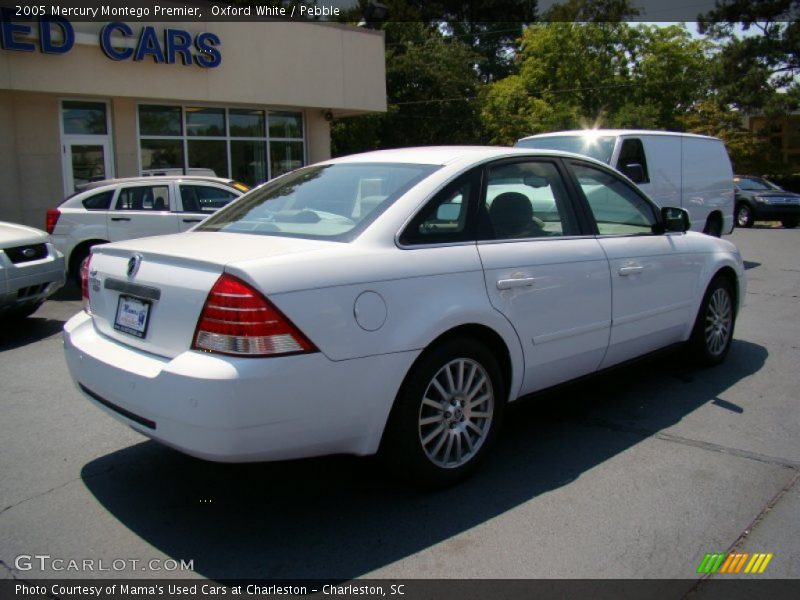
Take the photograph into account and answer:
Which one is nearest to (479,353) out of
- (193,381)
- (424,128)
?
(193,381)

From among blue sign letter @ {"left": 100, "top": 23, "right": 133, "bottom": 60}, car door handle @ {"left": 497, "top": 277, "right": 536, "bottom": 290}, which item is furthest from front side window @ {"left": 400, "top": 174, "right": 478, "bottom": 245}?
blue sign letter @ {"left": 100, "top": 23, "right": 133, "bottom": 60}

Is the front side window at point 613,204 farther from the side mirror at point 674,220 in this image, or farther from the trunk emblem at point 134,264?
the trunk emblem at point 134,264

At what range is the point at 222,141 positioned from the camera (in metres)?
18.3

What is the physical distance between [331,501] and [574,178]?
2.46 metres

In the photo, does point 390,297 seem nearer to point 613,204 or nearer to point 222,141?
point 613,204

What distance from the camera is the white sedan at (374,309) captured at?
3016 mm

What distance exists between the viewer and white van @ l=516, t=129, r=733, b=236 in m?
9.96

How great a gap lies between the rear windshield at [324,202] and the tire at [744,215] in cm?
2048

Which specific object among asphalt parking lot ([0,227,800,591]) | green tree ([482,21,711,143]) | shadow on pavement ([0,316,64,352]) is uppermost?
green tree ([482,21,711,143])

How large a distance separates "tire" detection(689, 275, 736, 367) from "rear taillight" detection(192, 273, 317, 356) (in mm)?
3591

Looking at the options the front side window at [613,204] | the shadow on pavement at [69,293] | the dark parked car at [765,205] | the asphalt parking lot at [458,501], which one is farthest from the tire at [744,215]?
the shadow on pavement at [69,293]

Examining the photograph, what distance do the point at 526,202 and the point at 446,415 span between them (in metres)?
1.39

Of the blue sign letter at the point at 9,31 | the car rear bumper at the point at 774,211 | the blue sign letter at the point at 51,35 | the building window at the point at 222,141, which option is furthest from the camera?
the car rear bumper at the point at 774,211

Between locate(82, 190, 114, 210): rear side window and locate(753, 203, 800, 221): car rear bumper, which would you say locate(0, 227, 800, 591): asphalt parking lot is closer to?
locate(82, 190, 114, 210): rear side window
